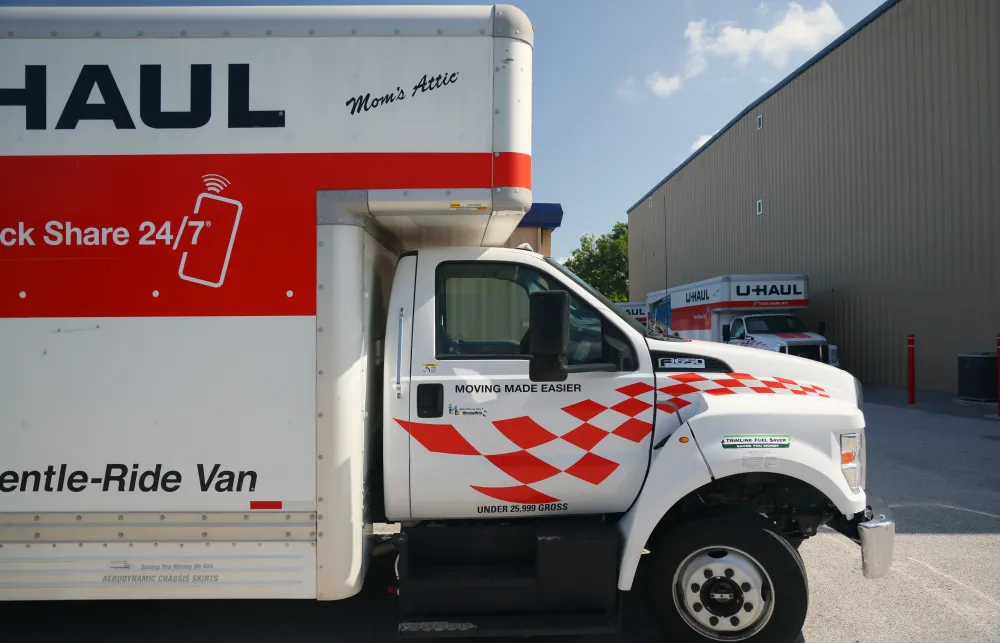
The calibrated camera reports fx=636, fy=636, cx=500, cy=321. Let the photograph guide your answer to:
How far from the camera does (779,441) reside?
3334 millimetres

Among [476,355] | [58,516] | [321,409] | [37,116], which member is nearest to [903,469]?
[476,355]

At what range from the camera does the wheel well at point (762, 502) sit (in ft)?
11.5

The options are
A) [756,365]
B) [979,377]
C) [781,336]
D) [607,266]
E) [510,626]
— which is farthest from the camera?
[607,266]

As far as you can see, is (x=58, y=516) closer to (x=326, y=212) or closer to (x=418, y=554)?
(x=418, y=554)

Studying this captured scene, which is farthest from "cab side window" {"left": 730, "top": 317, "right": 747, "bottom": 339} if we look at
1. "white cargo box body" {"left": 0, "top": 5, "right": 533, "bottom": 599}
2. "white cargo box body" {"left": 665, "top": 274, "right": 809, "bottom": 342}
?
"white cargo box body" {"left": 0, "top": 5, "right": 533, "bottom": 599}

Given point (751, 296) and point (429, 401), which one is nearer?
point (429, 401)

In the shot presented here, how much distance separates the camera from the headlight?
341 cm

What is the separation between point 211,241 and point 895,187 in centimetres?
1755

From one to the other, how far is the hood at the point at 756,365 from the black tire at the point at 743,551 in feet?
2.64

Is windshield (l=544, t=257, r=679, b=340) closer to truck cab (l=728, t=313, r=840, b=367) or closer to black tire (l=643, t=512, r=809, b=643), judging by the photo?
black tire (l=643, t=512, r=809, b=643)

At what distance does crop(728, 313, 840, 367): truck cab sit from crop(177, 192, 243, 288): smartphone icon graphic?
45.8 ft

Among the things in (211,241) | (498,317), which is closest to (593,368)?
(498,317)

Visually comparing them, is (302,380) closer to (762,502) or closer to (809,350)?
(762,502)

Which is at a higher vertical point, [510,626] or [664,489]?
[664,489]
